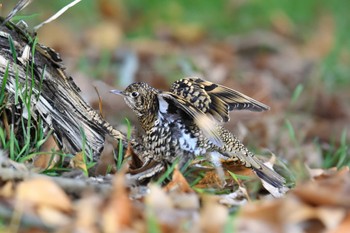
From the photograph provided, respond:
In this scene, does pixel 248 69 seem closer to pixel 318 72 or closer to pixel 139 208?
pixel 318 72

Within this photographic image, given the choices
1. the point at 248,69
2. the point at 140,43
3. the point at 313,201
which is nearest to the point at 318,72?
the point at 248,69

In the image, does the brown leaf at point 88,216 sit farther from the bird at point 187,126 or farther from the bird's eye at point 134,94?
the bird's eye at point 134,94

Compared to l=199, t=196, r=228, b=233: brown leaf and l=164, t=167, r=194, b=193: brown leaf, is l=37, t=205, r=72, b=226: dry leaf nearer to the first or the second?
l=199, t=196, r=228, b=233: brown leaf

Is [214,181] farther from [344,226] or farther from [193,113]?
[344,226]

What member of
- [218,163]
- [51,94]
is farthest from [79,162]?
[218,163]

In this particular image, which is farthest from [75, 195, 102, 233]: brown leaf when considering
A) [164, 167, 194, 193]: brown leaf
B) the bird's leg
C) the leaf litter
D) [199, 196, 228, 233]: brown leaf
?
the bird's leg

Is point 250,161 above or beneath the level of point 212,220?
above
